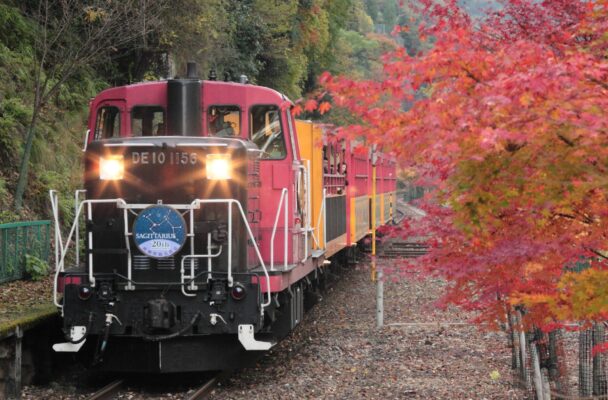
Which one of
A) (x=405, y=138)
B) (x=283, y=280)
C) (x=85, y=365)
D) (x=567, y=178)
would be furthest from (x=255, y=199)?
(x=567, y=178)

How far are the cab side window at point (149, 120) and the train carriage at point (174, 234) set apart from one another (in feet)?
0.04

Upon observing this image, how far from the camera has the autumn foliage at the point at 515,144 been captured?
464 centimetres

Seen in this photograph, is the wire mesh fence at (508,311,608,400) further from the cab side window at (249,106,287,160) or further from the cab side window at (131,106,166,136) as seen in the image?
the cab side window at (131,106,166,136)

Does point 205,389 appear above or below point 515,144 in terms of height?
below

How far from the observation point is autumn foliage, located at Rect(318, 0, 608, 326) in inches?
183

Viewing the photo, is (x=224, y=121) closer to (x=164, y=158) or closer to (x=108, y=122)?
(x=164, y=158)

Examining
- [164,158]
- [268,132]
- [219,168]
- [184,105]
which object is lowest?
[219,168]

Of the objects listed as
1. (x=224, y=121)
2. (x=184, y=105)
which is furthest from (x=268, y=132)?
(x=184, y=105)

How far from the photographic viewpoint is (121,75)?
22.3m

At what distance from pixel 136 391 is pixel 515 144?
18.8 ft

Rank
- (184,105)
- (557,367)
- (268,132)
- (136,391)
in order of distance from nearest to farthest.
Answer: (557,367)
(136,391)
(184,105)
(268,132)

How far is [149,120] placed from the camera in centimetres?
988

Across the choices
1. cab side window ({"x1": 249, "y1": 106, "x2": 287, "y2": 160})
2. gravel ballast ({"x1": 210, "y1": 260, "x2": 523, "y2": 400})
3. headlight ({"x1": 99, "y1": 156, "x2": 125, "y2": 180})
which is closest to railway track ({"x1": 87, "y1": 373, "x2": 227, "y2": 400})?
gravel ballast ({"x1": 210, "y1": 260, "x2": 523, "y2": 400})

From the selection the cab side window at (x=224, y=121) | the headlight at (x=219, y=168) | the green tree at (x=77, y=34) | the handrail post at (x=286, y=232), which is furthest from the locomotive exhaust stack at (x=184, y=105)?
the green tree at (x=77, y=34)
